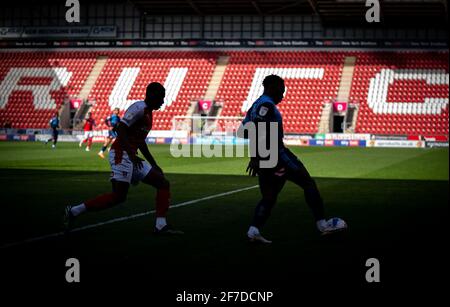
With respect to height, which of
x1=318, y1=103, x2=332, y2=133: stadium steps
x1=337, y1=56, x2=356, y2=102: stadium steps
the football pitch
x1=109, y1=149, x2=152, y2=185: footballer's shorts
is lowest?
the football pitch

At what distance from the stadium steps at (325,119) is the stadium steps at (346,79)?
A: 1220 millimetres

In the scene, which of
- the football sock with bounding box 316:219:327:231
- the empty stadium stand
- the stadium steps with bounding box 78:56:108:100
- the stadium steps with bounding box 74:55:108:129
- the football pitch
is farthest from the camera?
the stadium steps with bounding box 78:56:108:100

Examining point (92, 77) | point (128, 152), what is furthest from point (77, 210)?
point (92, 77)

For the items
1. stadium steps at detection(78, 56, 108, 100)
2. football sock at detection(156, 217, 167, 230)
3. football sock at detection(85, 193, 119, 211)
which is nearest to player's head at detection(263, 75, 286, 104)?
football sock at detection(156, 217, 167, 230)

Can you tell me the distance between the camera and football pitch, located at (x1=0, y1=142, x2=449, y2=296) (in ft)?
24.7

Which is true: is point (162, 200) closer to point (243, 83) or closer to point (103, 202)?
point (103, 202)

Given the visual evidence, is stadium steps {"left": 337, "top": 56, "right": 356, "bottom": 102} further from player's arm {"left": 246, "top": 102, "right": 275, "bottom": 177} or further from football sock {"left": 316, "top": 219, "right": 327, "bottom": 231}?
player's arm {"left": 246, "top": 102, "right": 275, "bottom": 177}

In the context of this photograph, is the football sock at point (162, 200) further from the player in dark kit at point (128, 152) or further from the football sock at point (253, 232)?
the football sock at point (253, 232)

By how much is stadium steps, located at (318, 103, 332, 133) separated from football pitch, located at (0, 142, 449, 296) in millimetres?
32397

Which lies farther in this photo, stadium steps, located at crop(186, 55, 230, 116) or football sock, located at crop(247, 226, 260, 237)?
stadium steps, located at crop(186, 55, 230, 116)

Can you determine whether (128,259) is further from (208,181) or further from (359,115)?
(359,115)

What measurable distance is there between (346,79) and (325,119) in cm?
476

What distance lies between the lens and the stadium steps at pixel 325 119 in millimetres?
51500
